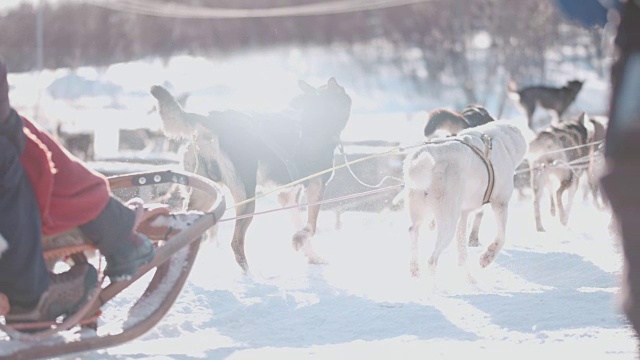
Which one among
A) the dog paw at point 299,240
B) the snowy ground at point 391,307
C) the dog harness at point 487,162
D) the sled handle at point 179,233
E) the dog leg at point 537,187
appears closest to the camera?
the sled handle at point 179,233

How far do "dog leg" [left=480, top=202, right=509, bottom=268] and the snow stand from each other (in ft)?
0.42

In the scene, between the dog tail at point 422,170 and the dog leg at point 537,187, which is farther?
the dog leg at point 537,187

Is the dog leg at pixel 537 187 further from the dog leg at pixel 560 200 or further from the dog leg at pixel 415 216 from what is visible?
the dog leg at pixel 415 216

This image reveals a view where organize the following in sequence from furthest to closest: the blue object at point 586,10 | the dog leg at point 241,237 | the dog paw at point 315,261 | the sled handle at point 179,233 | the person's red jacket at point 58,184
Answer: the dog paw at point 315,261, the dog leg at point 241,237, the sled handle at point 179,233, the person's red jacket at point 58,184, the blue object at point 586,10

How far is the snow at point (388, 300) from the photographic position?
4.88m

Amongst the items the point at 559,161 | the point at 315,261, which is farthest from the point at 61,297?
the point at 559,161

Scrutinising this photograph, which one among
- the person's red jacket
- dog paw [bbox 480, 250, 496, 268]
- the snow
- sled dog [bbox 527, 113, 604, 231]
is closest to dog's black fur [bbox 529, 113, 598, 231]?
sled dog [bbox 527, 113, 604, 231]

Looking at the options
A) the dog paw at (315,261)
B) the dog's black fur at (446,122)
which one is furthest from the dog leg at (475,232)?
the dog paw at (315,261)

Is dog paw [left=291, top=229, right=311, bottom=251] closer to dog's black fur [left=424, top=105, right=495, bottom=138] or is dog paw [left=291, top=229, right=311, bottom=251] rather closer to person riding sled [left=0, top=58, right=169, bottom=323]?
dog's black fur [left=424, top=105, right=495, bottom=138]

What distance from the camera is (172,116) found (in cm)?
759

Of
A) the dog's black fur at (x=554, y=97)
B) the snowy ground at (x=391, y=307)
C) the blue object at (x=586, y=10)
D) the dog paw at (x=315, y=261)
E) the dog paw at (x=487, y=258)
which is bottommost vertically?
the snowy ground at (x=391, y=307)

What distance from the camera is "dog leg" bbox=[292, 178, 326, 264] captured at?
811 cm

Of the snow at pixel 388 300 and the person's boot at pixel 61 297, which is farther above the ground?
the person's boot at pixel 61 297

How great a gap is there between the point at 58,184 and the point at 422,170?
3454 mm
